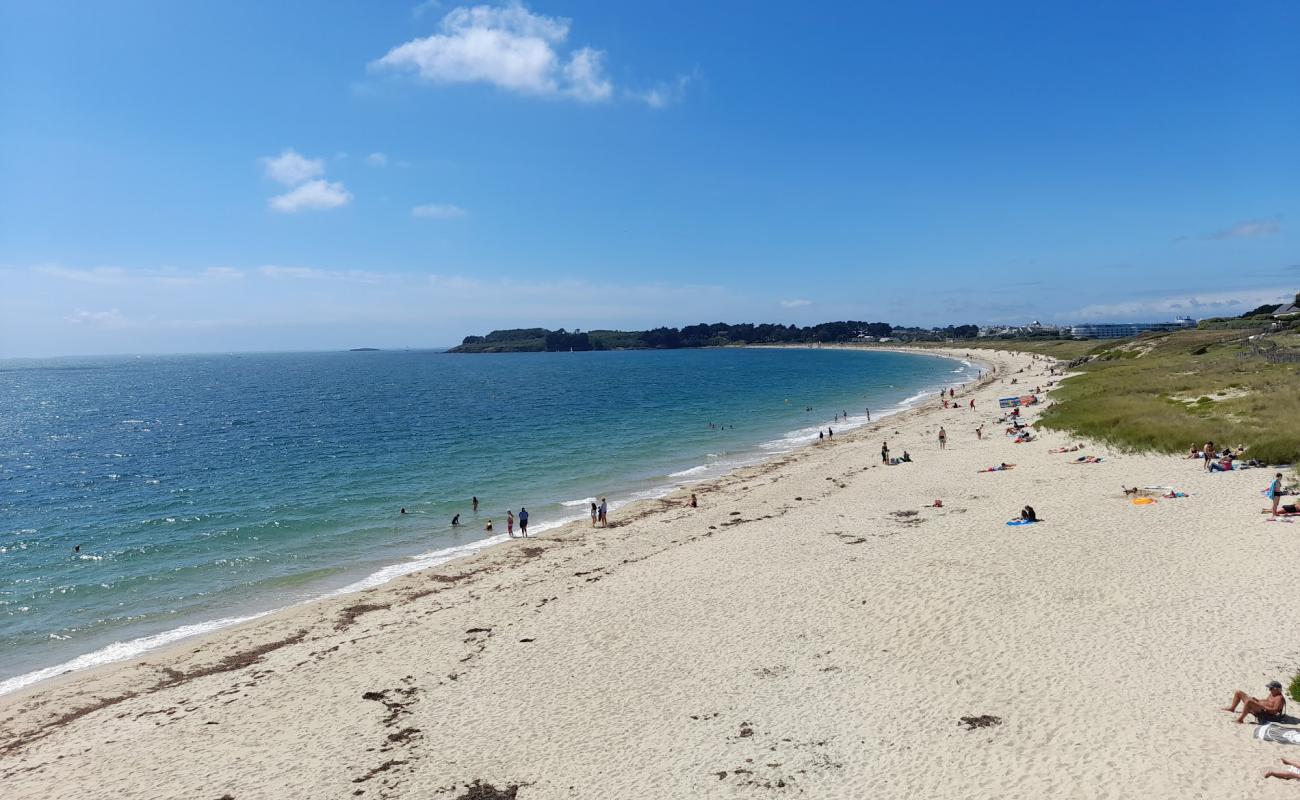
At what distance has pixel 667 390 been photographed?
92.4 metres

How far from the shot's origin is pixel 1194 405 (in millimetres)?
36094

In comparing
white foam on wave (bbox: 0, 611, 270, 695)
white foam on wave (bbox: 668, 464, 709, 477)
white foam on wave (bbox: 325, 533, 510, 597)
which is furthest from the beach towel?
white foam on wave (bbox: 668, 464, 709, 477)

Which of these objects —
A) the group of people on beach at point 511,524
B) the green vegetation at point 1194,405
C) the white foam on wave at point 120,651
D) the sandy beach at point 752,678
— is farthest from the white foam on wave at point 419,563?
the green vegetation at point 1194,405

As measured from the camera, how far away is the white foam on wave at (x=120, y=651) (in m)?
15.8

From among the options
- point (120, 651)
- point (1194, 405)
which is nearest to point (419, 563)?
point (120, 651)

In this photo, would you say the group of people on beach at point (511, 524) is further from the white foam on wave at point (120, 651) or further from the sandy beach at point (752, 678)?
the white foam on wave at point (120, 651)

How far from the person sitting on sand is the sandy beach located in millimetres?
155

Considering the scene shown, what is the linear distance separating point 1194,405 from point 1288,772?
35620 mm

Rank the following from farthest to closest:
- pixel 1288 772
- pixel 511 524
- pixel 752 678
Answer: pixel 511 524 → pixel 752 678 → pixel 1288 772

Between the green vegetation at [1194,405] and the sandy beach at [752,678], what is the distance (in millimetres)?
7536

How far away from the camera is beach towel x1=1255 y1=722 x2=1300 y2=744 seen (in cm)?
899

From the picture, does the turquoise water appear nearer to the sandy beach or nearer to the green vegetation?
the sandy beach

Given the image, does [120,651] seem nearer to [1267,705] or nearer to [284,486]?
[284,486]

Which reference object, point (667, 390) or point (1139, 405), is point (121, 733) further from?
point (667, 390)
